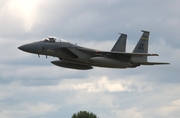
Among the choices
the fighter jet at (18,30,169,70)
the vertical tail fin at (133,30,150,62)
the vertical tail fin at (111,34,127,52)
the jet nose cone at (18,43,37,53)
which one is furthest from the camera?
the vertical tail fin at (133,30,150,62)

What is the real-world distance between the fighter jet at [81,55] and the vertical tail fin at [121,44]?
0.40 meters

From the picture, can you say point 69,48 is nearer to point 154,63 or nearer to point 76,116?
point 154,63

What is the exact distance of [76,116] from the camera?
419ft

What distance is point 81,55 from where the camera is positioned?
6512 centimetres

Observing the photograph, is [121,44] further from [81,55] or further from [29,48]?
[29,48]

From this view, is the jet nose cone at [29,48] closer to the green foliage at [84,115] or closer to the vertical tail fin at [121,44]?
the vertical tail fin at [121,44]

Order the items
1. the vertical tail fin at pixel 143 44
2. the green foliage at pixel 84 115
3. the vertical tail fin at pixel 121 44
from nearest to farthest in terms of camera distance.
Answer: the vertical tail fin at pixel 121 44 → the vertical tail fin at pixel 143 44 → the green foliage at pixel 84 115

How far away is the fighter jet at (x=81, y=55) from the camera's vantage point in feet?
208

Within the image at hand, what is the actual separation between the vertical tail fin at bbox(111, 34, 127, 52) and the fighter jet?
396 mm

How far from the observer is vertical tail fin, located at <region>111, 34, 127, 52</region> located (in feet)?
227

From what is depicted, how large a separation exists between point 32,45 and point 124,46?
36.1ft

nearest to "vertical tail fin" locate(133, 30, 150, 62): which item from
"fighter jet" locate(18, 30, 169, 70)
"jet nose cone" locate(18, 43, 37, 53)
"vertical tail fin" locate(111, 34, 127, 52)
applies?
"vertical tail fin" locate(111, 34, 127, 52)

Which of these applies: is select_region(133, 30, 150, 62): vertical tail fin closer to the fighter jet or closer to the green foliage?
the fighter jet

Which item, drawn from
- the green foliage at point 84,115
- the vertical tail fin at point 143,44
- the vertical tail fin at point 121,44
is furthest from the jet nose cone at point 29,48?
the green foliage at point 84,115
